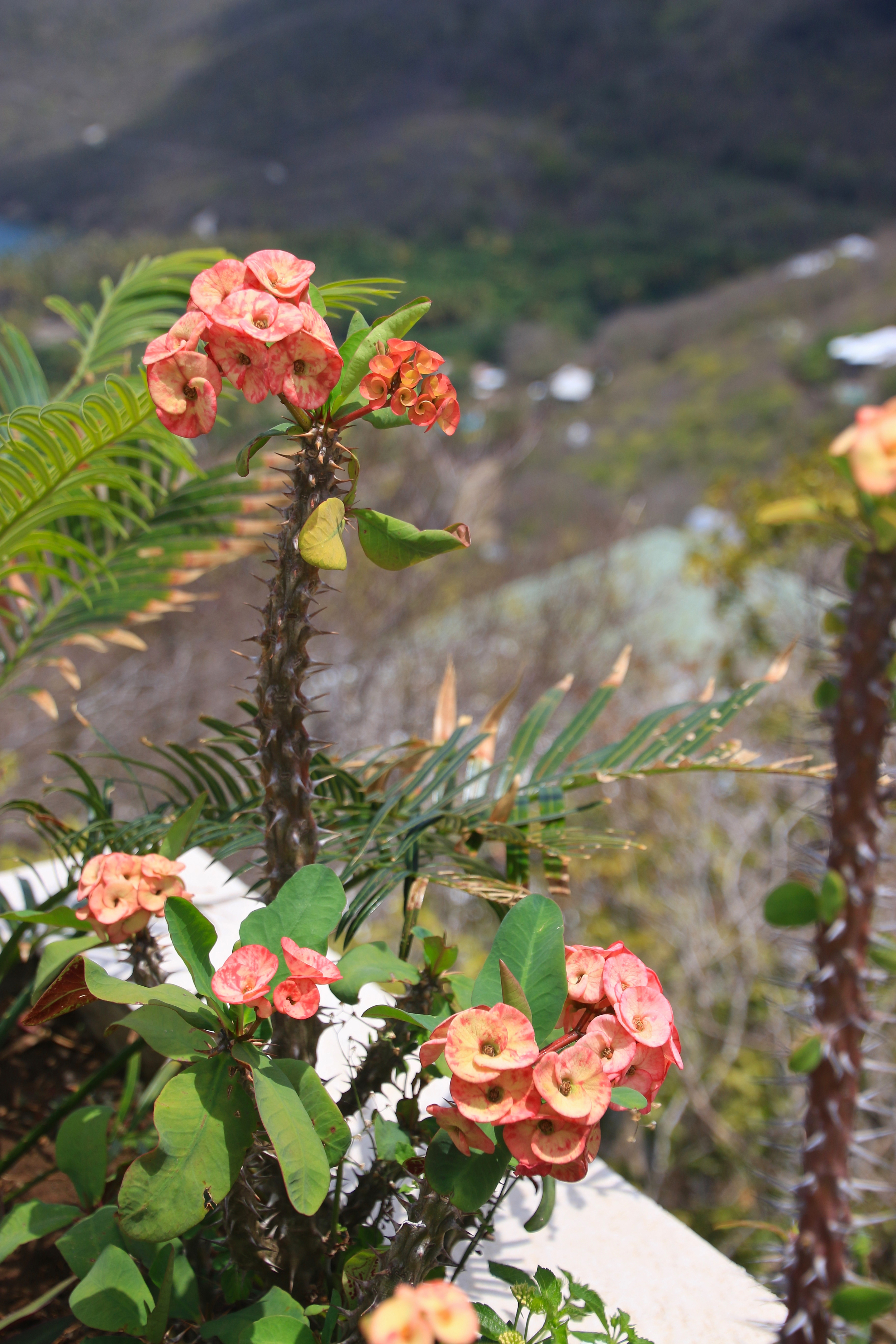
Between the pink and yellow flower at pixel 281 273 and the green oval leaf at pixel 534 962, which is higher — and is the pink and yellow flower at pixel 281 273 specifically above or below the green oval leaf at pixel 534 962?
above

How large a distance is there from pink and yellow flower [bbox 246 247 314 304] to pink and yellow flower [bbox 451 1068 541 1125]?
0.57 meters

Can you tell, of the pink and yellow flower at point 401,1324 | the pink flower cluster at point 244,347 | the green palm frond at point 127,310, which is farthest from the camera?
the green palm frond at point 127,310

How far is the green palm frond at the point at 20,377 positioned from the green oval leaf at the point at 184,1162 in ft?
4.23

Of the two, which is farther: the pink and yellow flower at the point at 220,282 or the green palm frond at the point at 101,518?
the green palm frond at the point at 101,518

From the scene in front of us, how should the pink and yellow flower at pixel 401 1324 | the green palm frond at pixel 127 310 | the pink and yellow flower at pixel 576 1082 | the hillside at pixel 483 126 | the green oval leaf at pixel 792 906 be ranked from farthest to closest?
the hillside at pixel 483 126, the green palm frond at pixel 127 310, the green oval leaf at pixel 792 906, the pink and yellow flower at pixel 576 1082, the pink and yellow flower at pixel 401 1324

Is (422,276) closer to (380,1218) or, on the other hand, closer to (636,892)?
(636,892)

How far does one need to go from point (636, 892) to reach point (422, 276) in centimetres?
1361

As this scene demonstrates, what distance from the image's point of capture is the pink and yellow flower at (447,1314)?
40 cm

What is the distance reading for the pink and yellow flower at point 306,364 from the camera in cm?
66

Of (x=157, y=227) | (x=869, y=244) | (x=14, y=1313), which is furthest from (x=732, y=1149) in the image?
(x=869, y=244)

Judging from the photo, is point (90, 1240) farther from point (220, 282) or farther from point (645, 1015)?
point (220, 282)

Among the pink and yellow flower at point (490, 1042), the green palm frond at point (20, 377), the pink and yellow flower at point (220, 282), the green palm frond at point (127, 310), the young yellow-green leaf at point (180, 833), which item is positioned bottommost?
the pink and yellow flower at point (490, 1042)

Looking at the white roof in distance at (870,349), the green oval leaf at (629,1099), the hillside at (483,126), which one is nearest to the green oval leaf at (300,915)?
the green oval leaf at (629,1099)

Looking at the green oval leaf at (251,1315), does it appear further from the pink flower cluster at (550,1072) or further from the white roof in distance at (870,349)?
the white roof in distance at (870,349)
